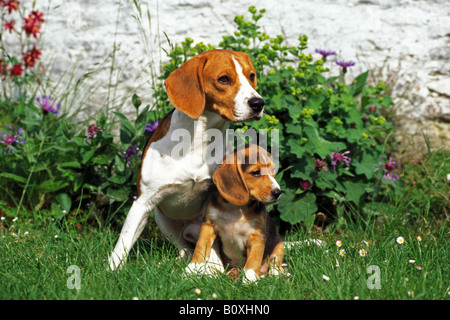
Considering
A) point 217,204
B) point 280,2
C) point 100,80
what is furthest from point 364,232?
point 100,80

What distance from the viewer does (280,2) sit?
17.9 ft

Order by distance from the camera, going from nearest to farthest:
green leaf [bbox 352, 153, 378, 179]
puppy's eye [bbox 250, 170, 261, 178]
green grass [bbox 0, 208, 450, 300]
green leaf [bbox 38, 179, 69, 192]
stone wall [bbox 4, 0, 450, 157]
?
green grass [bbox 0, 208, 450, 300] < puppy's eye [bbox 250, 170, 261, 178] < green leaf [bbox 352, 153, 378, 179] < green leaf [bbox 38, 179, 69, 192] < stone wall [bbox 4, 0, 450, 157]

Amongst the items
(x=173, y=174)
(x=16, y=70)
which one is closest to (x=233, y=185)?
(x=173, y=174)

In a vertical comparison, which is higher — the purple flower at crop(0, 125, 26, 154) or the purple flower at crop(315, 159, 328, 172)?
the purple flower at crop(315, 159, 328, 172)

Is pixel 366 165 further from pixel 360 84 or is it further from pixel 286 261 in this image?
pixel 286 261

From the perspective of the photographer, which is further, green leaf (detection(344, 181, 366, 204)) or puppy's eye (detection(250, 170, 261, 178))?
green leaf (detection(344, 181, 366, 204))

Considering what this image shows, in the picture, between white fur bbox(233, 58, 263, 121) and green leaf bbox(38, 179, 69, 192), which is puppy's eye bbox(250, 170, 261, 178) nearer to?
white fur bbox(233, 58, 263, 121)

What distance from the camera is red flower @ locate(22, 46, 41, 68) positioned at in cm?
518

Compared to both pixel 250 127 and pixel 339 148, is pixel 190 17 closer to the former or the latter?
pixel 250 127

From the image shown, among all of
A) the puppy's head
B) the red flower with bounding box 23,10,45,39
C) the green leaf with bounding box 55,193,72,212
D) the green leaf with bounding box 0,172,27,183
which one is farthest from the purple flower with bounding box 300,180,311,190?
the red flower with bounding box 23,10,45,39

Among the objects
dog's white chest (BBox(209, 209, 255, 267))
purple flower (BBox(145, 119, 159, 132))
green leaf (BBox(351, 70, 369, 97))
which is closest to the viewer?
dog's white chest (BBox(209, 209, 255, 267))

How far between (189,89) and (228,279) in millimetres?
1122

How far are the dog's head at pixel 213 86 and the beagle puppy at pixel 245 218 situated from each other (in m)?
0.30

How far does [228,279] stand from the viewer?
2992 millimetres
